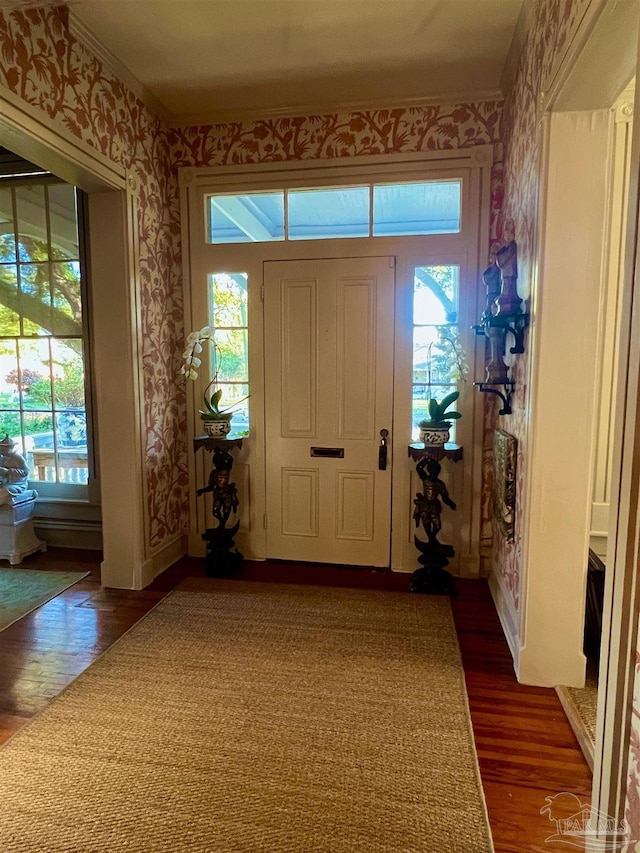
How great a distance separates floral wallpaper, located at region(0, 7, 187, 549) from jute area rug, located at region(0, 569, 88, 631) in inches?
24.4

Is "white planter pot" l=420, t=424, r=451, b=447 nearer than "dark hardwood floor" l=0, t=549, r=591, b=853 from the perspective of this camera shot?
No

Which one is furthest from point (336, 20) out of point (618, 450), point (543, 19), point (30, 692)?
point (30, 692)

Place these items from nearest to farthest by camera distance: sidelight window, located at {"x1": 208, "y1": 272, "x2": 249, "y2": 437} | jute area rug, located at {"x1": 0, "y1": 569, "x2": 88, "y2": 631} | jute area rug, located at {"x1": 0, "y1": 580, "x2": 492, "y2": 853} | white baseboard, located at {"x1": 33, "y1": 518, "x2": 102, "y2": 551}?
jute area rug, located at {"x1": 0, "y1": 580, "x2": 492, "y2": 853} < jute area rug, located at {"x1": 0, "y1": 569, "x2": 88, "y2": 631} < sidelight window, located at {"x1": 208, "y1": 272, "x2": 249, "y2": 437} < white baseboard, located at {"x1": 33, "y1": 518, "x2": 102, "y2": 551}

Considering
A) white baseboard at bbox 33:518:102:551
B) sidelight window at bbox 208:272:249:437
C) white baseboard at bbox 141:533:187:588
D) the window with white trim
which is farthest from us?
white baseboard at bbox 33:518:102:551

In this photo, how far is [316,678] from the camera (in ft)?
7.16

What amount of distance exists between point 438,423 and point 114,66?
265 centimetres

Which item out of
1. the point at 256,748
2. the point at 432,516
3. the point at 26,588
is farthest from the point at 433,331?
the point at 26,588

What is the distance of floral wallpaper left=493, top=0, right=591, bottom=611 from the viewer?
1870 millimetres

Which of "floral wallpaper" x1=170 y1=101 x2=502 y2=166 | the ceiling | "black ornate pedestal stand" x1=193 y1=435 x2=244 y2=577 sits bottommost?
"black ornate pedestal stand" x1=193 y1=435 x2=244 y2=577

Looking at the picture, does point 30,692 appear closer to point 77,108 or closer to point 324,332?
point 324,332

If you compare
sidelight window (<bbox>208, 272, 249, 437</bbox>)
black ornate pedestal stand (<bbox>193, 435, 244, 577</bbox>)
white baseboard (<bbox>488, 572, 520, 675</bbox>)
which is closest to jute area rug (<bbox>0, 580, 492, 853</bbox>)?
white baseboard (<bbox>488, 572, 520, 675</bbox>)

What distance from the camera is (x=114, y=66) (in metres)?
2.72

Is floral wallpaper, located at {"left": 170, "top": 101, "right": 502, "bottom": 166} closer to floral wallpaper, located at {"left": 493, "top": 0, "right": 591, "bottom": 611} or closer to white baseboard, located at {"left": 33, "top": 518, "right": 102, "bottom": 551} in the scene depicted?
floral wallpaper, located at {"left": 493, "top": 0, "right": 591, "bottom": 611}

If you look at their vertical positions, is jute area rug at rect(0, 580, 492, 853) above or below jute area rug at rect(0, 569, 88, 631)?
above
